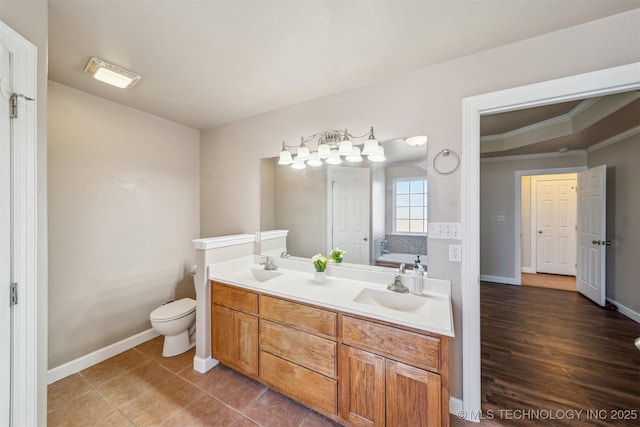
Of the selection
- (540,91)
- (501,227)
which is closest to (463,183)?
(540,91)

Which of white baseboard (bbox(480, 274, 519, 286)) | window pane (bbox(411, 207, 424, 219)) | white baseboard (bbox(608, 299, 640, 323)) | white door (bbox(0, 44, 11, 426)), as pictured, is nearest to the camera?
white door (bbox(0, 44, 11, 426))

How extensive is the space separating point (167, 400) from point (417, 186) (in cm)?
242

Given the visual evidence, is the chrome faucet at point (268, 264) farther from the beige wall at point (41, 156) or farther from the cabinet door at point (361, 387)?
the beige wall at point (41, 156)

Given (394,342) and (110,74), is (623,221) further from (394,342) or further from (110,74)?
(110,74)

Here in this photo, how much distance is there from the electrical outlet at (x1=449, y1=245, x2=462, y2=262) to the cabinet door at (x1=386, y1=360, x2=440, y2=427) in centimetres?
74

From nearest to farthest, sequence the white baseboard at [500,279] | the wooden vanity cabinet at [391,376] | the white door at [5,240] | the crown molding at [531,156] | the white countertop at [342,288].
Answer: the white door at [5,240] < the wooden vanity cabinet at [391,376] < the white countertop at [342,288] < the crown molding at [531,156] < the white baseboard at [500,279]

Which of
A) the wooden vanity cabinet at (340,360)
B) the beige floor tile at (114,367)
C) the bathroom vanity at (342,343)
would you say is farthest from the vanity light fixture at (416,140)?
the beige floor tile at (114,367)

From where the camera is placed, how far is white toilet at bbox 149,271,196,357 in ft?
6.84

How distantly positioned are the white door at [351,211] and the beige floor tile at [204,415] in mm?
1360

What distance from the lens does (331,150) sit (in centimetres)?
208

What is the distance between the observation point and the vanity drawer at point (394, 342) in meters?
1.18

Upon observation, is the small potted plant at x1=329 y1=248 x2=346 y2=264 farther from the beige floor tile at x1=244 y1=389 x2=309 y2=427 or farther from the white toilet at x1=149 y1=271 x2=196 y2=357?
the white toilet at x1=149 y1=271 x2=196 y2=357

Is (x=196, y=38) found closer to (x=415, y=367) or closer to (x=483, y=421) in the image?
(x=415, y=367)

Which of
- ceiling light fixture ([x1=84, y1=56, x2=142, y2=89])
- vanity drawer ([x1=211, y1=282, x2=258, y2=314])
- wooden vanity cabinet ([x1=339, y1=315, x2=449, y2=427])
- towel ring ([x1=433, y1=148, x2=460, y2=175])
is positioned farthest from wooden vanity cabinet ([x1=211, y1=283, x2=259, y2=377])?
ceiling light fixture ([x1=84, y1=56, x2=142, y2=89])
